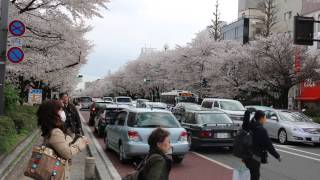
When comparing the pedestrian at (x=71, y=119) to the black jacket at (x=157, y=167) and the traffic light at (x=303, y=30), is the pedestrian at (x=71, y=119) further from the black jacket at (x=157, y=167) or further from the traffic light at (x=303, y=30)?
the black jacket at (x=157, y=167)

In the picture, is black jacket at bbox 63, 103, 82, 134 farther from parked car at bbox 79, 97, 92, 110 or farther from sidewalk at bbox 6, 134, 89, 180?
parked car at bbox 79, 97, 92, 110

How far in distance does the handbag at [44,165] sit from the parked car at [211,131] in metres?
10.2

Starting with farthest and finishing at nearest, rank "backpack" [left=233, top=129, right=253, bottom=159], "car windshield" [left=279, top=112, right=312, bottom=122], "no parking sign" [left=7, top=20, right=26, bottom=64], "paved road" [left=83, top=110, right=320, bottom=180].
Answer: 1. "car windshield" [left=279, top=112, right=312, bottom=122]
2. "no parking sign" [left=7, top=20, right=26, bottom=64]
3. "paved road" [left=83, top=110, right=320, bottom=180]
4. "backpack" [left=233, top=129, right=253, bottom=159]

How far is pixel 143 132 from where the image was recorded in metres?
11.3

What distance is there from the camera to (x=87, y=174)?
9086 mm

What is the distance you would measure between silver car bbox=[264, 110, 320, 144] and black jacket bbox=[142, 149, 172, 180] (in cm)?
1473

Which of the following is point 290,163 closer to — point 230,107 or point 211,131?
point 211,131

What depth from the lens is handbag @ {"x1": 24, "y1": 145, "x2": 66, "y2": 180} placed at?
432 cm

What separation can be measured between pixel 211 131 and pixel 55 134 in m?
10.3

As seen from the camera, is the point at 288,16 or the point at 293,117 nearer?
the point at 293,117

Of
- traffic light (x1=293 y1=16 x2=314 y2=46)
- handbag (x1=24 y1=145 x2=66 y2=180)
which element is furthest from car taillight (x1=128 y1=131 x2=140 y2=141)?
traffic light (x1=293 y1=16 x2=314 y2=46)

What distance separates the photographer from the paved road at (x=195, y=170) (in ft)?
33.5

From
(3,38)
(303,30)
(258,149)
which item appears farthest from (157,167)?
(303,30)

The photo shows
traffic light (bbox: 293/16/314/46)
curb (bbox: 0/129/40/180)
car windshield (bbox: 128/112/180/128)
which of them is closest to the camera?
curb (bbox: 0/129/40/180)
